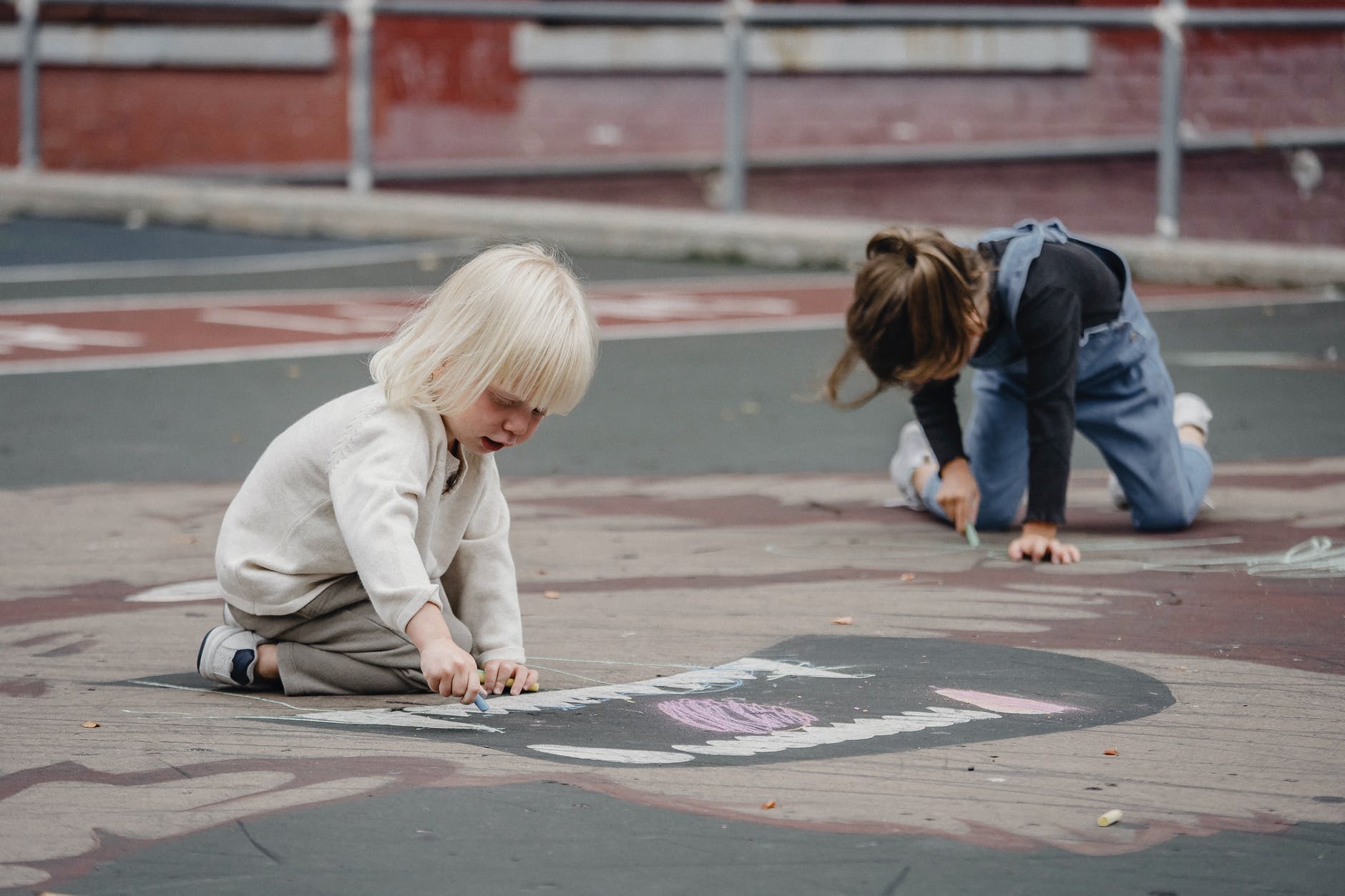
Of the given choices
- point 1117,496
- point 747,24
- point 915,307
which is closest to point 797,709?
point 915,307

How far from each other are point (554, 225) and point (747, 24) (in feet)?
5.44

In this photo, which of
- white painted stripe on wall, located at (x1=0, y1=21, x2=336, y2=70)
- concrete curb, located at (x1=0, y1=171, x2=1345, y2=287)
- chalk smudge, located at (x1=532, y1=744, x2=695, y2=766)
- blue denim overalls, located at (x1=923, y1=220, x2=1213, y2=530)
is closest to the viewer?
chalk smudge, located at (x1=532, y1=744, x2=695, y2=766)

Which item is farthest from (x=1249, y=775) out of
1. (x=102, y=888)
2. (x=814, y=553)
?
(x=814, y=553)

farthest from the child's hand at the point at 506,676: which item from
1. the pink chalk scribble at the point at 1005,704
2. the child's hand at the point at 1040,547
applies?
the child's hand at the point at 1040,547

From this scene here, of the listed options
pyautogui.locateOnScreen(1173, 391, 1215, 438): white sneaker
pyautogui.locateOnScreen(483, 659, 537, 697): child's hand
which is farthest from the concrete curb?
pyautogui.locateOnScreen(483, 659, 537, 697): child's hand

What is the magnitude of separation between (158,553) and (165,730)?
1532mm

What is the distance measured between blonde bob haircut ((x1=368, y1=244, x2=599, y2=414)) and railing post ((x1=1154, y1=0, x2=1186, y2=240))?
7995 millimetres

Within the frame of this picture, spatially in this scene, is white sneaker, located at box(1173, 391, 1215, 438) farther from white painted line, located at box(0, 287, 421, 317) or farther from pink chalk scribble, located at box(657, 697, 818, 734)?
white painted line, located at box(0, 287, 421, 317)

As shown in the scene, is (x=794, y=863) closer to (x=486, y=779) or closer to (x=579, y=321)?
(x=486, y=779)

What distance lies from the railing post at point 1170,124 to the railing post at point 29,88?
7062 mm

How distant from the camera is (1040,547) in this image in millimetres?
4086

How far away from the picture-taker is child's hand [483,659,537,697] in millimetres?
2953

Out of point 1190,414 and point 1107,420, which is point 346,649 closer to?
point 1107,420

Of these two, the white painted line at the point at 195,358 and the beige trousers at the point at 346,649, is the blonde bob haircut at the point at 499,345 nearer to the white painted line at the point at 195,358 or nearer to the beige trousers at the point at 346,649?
the beige trousers at the point at 346,649
